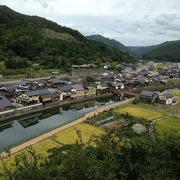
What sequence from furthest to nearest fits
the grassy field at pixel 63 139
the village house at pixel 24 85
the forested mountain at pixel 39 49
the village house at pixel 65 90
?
the forested mountain at pixel 39 49 → the village house at pixel 24 85 → the village house at pixel 65 90 → the grassy field at pixel 63 139

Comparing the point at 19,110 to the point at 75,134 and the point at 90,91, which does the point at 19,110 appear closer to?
the point at 75,134

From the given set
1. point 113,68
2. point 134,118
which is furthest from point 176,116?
point 113,68

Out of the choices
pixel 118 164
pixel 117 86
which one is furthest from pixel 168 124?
pixel 117 86

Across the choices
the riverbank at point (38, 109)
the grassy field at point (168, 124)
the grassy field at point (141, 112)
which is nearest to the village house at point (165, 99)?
the grassy field at point (141, 112)

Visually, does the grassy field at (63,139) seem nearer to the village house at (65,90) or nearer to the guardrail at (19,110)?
the guardrail at (19,110)

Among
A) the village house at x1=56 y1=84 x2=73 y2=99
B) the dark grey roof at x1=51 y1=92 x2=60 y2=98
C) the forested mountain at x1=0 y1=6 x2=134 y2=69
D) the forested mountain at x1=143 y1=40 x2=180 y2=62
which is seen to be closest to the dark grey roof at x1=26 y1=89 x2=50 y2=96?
the dark grey roof at x1=51 y1=92 x2=60 y2=98

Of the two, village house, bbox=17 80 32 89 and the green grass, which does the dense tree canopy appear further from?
village house, bbox=17 80 32 89
